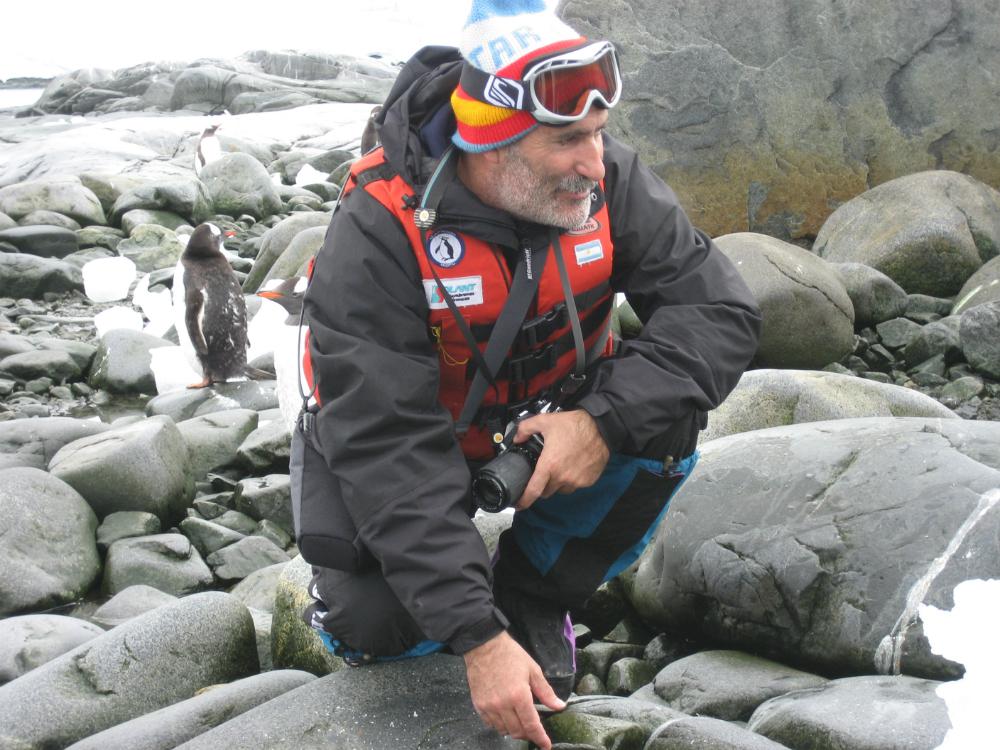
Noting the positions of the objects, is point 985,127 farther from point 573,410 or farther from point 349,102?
point 349,102

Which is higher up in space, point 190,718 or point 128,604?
point 190,718

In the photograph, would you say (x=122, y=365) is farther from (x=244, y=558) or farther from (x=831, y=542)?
(x=831, y=542)

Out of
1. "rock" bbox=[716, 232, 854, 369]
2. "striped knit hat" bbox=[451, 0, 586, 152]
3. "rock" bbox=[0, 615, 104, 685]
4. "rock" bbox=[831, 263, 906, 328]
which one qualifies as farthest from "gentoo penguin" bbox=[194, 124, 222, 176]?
"striped knit hat" bbox=[451, 0, 586, 152]

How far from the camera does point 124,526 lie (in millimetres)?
5516

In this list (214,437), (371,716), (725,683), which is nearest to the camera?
(371,716)

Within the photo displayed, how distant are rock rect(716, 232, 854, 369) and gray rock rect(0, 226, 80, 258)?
982 cm

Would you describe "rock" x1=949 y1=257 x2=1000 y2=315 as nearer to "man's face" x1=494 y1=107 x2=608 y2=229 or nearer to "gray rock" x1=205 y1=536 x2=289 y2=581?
"gray rock" x1=205 y1=536 x2=289 y2=581

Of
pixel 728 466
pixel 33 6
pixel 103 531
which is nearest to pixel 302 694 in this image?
pixel 728 466

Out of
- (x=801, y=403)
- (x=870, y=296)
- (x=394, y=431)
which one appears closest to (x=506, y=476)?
(x=394, y=431)

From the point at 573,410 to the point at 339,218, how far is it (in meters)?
0.74

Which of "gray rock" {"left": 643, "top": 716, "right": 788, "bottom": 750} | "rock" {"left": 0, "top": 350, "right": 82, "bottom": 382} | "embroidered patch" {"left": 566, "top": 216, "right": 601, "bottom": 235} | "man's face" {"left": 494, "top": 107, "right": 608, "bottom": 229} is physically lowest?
"rock" {"left": 0, "top": 350, "right": 82, "bottom": 382}

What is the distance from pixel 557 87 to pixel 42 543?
367 centimetres

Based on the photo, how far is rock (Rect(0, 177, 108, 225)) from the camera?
15.2m

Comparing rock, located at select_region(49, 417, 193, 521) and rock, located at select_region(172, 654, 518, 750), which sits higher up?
rock, located at select_region(172, 654, 518, 750)
